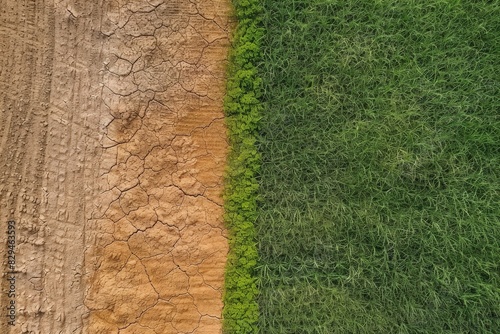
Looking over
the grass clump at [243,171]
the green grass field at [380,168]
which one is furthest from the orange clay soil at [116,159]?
the green grass field at [380,168]

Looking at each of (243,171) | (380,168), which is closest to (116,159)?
(243,171)

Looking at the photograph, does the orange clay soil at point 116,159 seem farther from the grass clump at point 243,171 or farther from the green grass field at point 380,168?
the green grass field at point 380,168

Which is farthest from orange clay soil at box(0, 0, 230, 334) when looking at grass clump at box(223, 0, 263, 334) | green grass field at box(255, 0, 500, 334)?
green grass field at box(255, 0, 500, 334)

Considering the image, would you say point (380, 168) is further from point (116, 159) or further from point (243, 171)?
point (116, 159)

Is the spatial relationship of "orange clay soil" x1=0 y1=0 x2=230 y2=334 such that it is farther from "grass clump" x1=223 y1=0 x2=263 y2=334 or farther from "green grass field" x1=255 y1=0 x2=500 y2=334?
"green grass field" x1=255 y1=0 x2=500 y2=334
